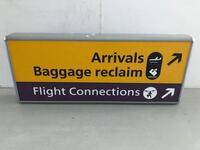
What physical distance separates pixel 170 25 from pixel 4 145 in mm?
1012

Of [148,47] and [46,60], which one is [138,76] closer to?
[148,47]

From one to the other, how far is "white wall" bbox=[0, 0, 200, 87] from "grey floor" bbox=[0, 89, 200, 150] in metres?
0.41

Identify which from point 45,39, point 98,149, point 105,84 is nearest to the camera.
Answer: point 98,149

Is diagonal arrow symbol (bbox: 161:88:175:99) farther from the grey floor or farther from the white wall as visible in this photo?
the white wall

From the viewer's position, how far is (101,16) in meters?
1.25

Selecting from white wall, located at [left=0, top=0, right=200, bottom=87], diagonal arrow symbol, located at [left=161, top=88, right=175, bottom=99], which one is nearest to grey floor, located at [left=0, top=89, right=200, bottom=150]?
diagonal arrow symbol, located at [left=161, top=88, right=175, bottom=99]

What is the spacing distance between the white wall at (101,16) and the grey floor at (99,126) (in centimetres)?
41

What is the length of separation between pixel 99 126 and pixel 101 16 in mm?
569

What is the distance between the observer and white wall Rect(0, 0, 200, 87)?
47.8 inches

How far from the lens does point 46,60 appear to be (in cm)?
118

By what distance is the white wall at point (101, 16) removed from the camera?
121 cm

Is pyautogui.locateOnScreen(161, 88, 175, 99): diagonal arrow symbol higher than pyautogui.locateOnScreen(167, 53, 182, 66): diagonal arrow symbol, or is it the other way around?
pyautogui.locateOnScreen(167, 53, 182, 66): diagonal arrow symbol

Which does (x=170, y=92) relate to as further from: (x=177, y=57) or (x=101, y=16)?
(x=101, y=16)

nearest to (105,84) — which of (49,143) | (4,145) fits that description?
(49,143)
